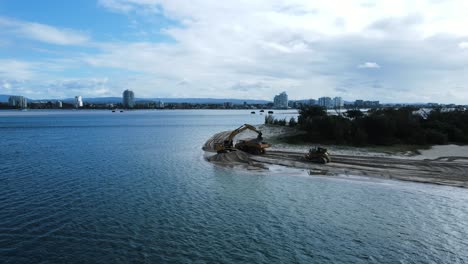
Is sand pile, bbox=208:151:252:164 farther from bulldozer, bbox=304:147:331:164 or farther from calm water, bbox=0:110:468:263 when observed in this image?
bulldozer, bbox=304:147:331:164

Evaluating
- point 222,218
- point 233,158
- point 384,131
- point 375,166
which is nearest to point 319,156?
point 375,166

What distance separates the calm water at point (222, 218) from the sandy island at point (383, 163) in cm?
306

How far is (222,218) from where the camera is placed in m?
22.2

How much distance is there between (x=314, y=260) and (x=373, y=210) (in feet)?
31.5

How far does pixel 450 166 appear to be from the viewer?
38281 mm

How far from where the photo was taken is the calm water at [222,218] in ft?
55.9

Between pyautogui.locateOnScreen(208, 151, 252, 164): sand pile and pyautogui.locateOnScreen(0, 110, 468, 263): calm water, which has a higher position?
pyautogui.locateOnScreen(208, 151, 252, 164): sand pile

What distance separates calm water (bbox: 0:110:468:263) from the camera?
55.9 feet

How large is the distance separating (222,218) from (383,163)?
2492cm

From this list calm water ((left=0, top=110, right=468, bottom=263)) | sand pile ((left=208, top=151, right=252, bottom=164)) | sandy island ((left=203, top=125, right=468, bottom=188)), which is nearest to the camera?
calm water ((left=0, top=110, right=468, bottom=263))

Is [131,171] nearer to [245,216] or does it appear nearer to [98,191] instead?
[98,191]

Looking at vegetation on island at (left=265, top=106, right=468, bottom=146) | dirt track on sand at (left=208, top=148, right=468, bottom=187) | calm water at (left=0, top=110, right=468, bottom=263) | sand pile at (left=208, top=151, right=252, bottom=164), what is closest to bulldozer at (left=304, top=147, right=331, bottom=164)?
dirt track on sand at (left=208, top=148, right=468, bottom=187)

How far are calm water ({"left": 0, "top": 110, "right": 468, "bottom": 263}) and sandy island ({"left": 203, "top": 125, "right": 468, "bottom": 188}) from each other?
10.1 feet

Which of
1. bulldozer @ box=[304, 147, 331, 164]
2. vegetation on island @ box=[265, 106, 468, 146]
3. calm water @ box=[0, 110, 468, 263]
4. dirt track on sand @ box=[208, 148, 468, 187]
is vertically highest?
vegetation on island @ box=[265, 106, 468, 146]
